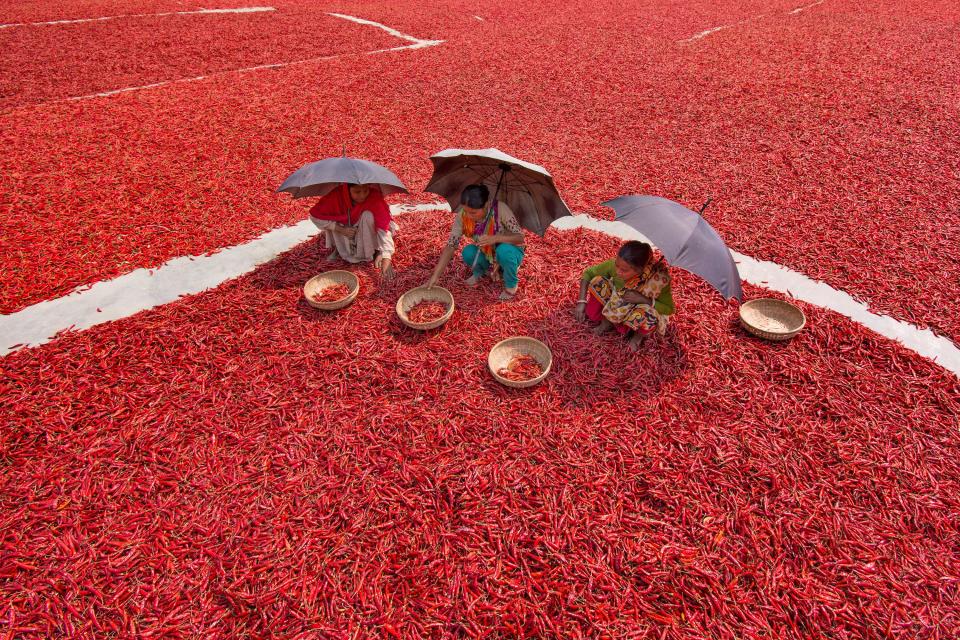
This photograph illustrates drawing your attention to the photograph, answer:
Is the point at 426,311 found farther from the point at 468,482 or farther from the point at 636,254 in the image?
the point at 636,254

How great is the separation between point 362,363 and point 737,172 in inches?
297

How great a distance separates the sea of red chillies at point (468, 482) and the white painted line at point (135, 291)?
1.13 ft

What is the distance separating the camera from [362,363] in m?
4.51

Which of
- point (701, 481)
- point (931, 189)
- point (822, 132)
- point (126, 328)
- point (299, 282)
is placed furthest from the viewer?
point (822, 132)

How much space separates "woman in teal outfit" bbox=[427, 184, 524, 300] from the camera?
14.8ft

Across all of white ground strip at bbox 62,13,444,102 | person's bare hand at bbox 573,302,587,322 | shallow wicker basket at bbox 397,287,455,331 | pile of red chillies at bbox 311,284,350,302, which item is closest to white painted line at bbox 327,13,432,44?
white ground strip at bbox 62,13,444,102

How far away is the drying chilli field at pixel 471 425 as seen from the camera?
2932 mm

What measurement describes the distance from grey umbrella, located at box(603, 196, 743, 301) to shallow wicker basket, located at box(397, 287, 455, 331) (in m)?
2.07

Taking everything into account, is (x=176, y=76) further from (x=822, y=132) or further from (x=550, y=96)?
(x=822, y=132)

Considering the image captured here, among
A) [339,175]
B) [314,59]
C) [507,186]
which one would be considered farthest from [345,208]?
[314,59]

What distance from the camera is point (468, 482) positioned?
3.52m

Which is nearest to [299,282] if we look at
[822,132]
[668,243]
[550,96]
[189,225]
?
[189,225]

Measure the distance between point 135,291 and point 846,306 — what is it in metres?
8.50

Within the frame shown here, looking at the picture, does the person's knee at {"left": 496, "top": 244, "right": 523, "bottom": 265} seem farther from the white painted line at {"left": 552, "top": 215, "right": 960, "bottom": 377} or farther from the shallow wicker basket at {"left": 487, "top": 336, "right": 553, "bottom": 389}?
the white painted line at {"left": 552, "top": 215, "right": 960, "bottom": 377}
